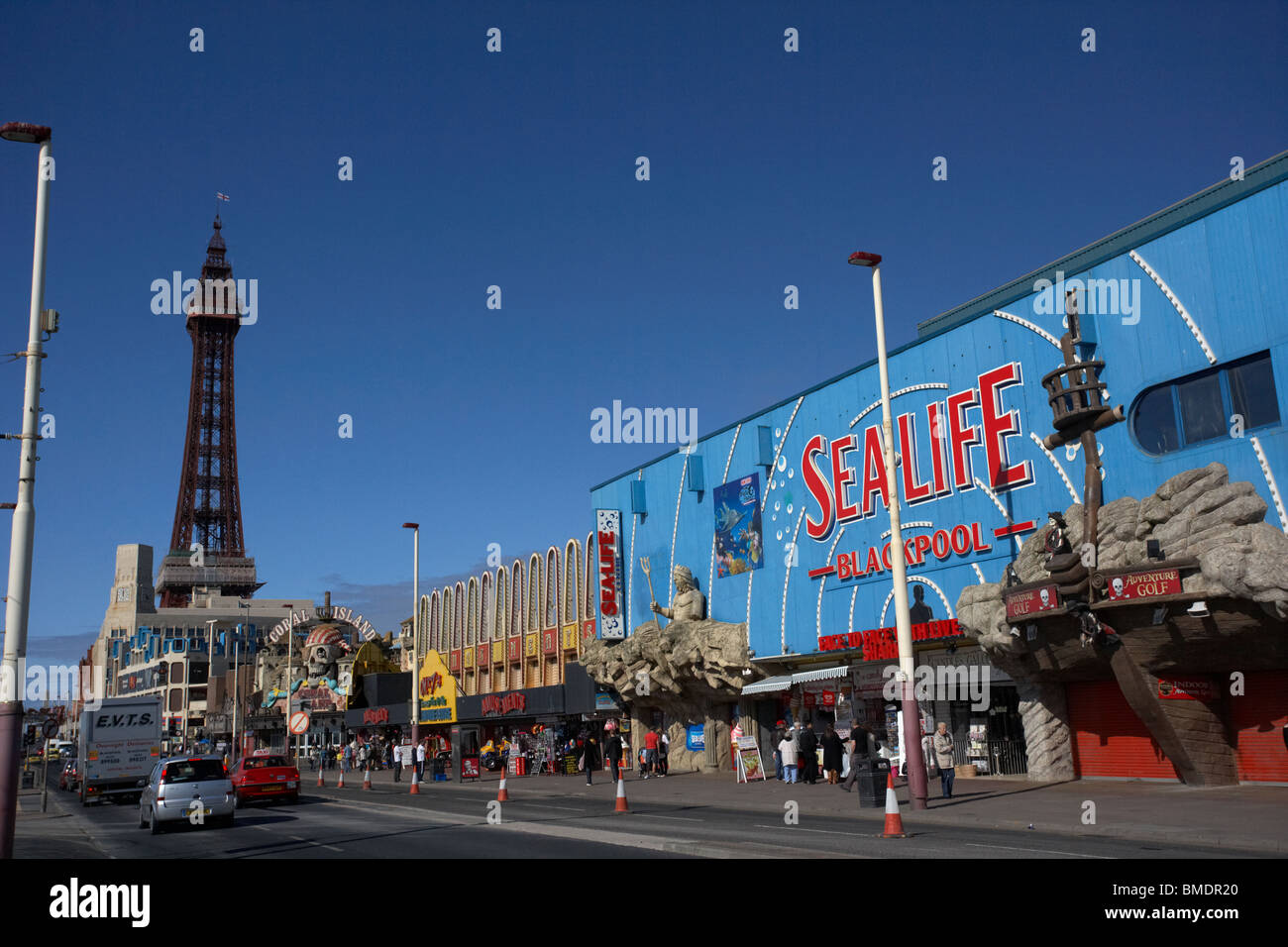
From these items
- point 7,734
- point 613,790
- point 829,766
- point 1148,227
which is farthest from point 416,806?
point 1148,227

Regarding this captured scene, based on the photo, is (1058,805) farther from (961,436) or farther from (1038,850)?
(961,436)

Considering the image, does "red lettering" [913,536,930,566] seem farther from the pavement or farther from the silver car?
the silver car

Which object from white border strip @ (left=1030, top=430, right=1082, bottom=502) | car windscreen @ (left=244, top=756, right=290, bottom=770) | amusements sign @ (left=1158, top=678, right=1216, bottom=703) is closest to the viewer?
amusements sign @ (left=1158, top=678, right=1216, bottom=703)

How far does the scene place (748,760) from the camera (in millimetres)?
30891

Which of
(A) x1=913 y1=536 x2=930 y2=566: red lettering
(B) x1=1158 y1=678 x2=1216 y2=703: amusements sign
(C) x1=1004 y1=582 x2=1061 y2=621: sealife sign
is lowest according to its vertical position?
(B) x1=1158 y1=678 x2=1216 y2=703: amusements sign

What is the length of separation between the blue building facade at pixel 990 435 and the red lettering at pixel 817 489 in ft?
0.24

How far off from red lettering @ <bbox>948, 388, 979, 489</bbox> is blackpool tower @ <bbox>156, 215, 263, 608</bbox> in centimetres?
14995

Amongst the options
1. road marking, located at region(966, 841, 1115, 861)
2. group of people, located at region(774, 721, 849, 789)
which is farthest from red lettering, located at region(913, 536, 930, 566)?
road marking, located at region(966, 841, 1115, 861)

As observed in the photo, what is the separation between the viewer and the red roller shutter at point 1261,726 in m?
20.0

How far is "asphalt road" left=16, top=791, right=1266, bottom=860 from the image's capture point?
13.5 metres

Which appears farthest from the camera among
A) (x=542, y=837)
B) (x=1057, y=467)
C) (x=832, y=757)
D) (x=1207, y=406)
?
(x=832, y=757)

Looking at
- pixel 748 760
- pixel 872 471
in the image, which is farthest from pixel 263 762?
pixel 872 471

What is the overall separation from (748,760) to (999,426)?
480 inches
